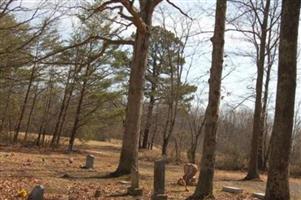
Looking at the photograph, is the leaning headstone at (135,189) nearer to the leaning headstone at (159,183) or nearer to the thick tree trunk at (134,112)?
the leaning headstone at (159,183)

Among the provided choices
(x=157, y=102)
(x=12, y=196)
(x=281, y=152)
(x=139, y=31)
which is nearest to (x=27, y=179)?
(x=12, y=196)

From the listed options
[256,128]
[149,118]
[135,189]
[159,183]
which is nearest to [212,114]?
[159,183]

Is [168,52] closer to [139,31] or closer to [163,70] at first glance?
[163,70]

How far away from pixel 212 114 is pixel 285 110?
9.07 ft

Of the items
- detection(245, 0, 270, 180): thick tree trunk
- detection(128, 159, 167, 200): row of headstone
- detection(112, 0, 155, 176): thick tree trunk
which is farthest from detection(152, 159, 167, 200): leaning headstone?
detection(245, 0, 270, 180): thick tree trunk

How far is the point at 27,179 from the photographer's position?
14016 mm

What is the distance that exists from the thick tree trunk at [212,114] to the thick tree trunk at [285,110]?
253 cm

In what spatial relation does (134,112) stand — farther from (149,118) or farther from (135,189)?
(149,118)

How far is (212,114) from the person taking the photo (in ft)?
38.6

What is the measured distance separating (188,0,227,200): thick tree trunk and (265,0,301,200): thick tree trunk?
2528mm

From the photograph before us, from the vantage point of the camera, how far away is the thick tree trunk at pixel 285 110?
9172mm

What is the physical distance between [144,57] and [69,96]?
1864 cm

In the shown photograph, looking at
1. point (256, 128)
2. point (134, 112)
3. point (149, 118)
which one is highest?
point (149, 118)

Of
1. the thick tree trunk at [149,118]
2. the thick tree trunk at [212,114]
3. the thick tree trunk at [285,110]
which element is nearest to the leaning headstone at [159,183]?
the thick tree trunk at [212,114]
